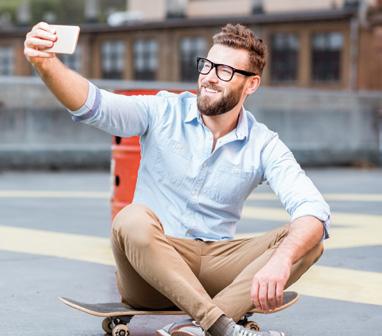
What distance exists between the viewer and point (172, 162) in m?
4.75

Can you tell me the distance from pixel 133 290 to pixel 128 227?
428mm

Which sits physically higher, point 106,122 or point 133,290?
point 106,122

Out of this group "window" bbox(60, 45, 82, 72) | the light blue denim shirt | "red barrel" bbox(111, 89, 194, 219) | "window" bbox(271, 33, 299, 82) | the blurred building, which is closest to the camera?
the light blue denim shirt

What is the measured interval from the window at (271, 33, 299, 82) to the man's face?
3985 centimetres

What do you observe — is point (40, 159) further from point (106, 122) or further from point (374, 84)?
point (374, 84)

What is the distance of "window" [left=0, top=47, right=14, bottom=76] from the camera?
180 ft

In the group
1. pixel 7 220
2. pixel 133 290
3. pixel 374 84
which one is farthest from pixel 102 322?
pixel 374 84

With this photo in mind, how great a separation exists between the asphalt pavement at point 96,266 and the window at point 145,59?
3495 cm

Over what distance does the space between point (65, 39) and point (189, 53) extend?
4398 centimetres

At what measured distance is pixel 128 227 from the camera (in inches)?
174

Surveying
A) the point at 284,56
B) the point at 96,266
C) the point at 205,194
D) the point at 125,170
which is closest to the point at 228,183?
the point at 205,194

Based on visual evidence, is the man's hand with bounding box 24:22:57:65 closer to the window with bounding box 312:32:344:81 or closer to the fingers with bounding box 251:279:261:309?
the fingers with bounding box 251:279:261:309

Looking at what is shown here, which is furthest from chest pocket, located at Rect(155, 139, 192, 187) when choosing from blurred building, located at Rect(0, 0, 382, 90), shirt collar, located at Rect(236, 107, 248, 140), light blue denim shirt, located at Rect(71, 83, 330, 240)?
blurred building, located at Rect(0, 0, 382, 90)

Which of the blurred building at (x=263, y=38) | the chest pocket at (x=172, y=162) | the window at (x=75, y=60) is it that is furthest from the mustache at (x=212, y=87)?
the window at (x=75, y=60)
